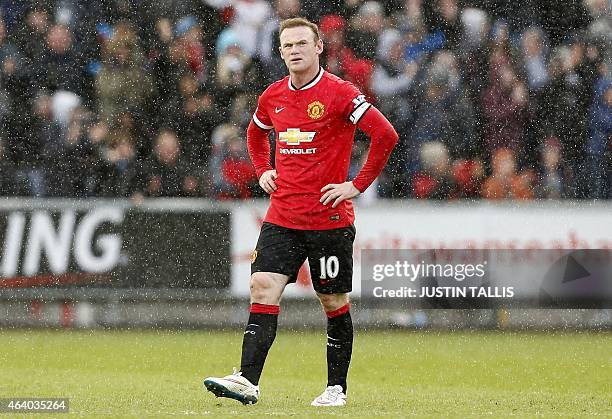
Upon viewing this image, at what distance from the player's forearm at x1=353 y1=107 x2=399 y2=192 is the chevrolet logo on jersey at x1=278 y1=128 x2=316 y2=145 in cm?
28

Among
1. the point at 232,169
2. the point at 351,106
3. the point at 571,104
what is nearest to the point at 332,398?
the point at 351,106

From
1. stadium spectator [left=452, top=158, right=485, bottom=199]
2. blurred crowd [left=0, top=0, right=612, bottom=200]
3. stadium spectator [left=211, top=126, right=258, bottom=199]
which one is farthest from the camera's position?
stadium spectator [left=452, top=158, right=485, bottom=199]

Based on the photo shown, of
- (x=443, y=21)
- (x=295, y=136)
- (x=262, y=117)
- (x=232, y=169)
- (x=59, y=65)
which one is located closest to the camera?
(x=295, y=136)

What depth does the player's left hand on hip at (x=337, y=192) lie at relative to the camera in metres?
7.54

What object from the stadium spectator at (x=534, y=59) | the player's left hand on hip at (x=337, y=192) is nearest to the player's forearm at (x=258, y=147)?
the player's left hand on hip at (x=337, y=192)

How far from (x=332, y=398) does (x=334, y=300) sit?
55cm

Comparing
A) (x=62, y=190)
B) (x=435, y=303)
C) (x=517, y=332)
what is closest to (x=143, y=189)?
(x=62, y=190)

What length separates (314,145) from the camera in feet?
25.0

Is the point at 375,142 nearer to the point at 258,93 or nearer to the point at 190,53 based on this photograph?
the point at 258,93

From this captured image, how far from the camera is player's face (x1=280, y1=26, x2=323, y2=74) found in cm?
754

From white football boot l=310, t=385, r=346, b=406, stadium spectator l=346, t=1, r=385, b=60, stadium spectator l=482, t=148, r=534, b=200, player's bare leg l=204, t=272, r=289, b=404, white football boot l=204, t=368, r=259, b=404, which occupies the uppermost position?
stadium spectator l=346, t=1, r=385, b=60

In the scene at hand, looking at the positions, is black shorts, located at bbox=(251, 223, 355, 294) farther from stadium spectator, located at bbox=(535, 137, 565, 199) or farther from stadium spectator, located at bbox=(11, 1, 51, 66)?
stadium spectator, located at bbox=(11, 1, 51, 66)

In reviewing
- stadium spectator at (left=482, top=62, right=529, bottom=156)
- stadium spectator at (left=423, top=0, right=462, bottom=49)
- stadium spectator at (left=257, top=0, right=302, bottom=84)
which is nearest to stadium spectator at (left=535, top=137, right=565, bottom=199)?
stadium spectator at (left=482, top=62, right=529, bottom=156)

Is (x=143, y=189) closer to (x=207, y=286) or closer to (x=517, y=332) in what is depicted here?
(x=207, y=286)
